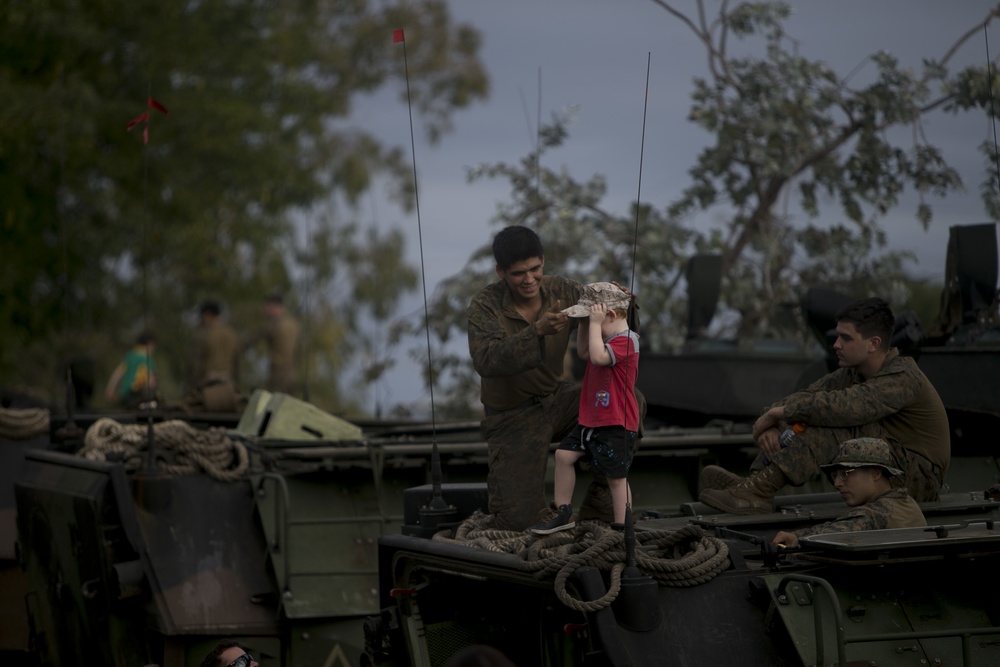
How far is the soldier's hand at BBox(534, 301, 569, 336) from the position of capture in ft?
17.7

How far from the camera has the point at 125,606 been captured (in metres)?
7.87

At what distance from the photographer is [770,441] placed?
5.88 metres

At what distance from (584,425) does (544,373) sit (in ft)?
1.80

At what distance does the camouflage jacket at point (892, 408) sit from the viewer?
222 inches

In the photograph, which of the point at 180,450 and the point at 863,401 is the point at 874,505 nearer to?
the point at 863,401

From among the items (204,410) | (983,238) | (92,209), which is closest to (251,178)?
(92,209)

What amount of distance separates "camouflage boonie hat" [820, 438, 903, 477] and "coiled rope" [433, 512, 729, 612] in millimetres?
678

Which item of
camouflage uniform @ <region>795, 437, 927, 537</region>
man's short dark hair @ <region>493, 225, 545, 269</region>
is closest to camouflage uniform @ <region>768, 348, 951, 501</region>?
camouflage uniform @ <region>795, 437, 927, 537</region>

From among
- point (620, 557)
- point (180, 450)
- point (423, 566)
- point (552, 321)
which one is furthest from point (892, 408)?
point (180, 450)

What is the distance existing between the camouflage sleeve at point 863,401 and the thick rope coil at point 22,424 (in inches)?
258

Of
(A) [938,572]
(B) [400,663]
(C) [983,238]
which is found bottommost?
(B) [400,663]

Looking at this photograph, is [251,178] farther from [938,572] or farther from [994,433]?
[938,572]

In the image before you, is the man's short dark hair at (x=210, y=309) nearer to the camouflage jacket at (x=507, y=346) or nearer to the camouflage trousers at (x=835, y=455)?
the camouflage jacket at (x=507, y=346)

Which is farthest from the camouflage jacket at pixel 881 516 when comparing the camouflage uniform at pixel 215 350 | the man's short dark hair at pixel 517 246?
the camouflage uniform at pixel 215 350
